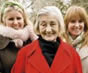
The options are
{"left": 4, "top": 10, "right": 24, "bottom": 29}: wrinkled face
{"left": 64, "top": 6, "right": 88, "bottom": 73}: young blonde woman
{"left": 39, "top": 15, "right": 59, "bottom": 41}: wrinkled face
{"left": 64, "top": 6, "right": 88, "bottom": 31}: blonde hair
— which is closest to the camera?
{"left": 39, "top": 15, "right": 59, "bottom": 41}: wrinkled face

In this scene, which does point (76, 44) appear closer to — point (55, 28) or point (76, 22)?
point (76, 22)

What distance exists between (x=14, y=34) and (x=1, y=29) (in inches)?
6.9

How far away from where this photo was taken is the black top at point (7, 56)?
11.5ft

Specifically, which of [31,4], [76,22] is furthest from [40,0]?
[76,22]

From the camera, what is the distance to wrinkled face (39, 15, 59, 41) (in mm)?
3178

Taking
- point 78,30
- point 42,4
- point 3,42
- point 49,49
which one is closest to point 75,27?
point 78,30

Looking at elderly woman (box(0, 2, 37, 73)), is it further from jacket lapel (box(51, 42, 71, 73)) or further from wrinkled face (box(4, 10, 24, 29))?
jacket lapel (box(51, 42, 71, 73))

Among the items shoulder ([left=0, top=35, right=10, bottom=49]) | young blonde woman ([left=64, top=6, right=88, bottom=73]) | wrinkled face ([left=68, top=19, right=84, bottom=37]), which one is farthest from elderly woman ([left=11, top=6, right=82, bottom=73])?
wrinkled face ([left=68, top=19, right=84, bottom=37])

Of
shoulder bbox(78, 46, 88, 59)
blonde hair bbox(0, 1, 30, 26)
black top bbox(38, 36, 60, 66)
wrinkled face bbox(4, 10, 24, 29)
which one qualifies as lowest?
shoulder bbox(78, 46, 88, 59)

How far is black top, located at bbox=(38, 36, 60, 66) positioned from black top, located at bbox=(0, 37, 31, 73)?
46 centimetres

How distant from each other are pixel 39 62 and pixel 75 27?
35.4 inches

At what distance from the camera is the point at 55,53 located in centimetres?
327

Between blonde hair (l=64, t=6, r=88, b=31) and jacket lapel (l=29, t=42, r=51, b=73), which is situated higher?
blonde hair (l=64, t=6, r=88, b=31)

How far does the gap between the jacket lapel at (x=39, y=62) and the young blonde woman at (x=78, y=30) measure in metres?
0.68
